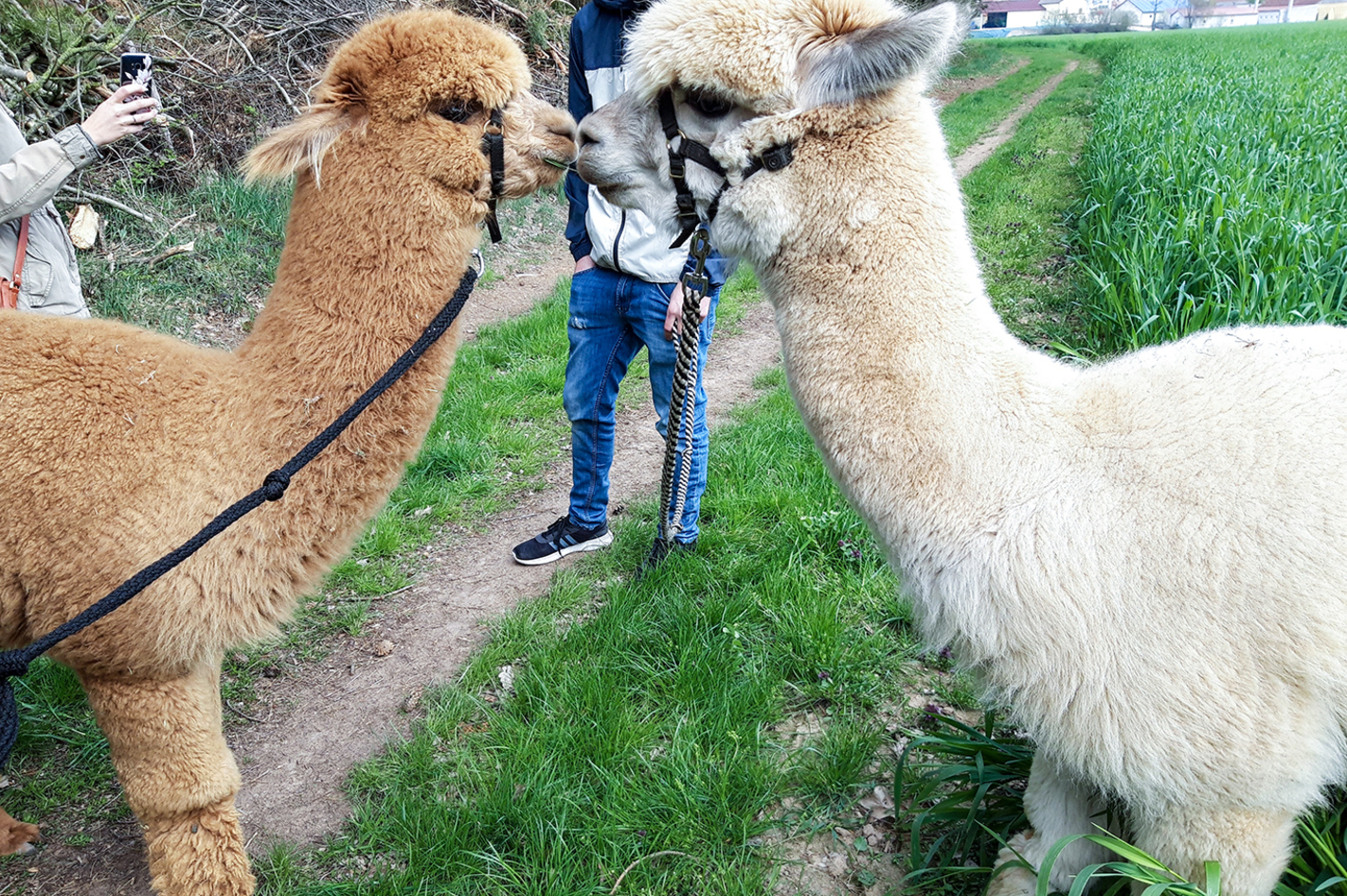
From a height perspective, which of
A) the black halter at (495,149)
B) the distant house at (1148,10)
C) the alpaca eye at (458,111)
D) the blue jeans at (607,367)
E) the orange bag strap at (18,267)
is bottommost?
the blue jeans at (607,367)

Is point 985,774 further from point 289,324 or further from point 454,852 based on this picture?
point 289,324

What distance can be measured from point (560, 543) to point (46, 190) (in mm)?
2315

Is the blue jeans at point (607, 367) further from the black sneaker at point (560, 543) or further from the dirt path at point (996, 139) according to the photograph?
the dirt path at point (996, 139)

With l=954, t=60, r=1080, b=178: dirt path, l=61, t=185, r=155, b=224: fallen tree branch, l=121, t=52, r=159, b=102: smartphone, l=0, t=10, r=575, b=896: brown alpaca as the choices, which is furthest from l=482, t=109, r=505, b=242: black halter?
l=954, t=60, r=1080, b=178: dirt path

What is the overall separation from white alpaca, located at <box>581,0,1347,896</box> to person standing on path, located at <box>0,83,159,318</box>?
214cm

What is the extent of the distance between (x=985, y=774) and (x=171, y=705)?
2090 millimetres

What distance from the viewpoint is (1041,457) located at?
63.5 inches

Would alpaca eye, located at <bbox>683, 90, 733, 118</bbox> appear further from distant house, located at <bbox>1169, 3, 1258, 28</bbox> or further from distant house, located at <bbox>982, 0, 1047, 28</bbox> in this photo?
distant house, located at <bbox>982, 0, 1047, 28</bbox>

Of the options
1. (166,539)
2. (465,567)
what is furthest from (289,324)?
(465,567)

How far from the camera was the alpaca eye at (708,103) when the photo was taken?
1759 mm

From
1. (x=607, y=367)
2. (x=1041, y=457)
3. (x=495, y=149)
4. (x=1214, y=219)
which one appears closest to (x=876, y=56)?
(x=1041, y=457)

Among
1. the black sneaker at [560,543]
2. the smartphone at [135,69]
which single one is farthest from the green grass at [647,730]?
the smartphone at [135,69]

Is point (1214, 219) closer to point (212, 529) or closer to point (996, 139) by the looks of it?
point (212, 529)

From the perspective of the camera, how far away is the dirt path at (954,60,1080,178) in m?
14.1
